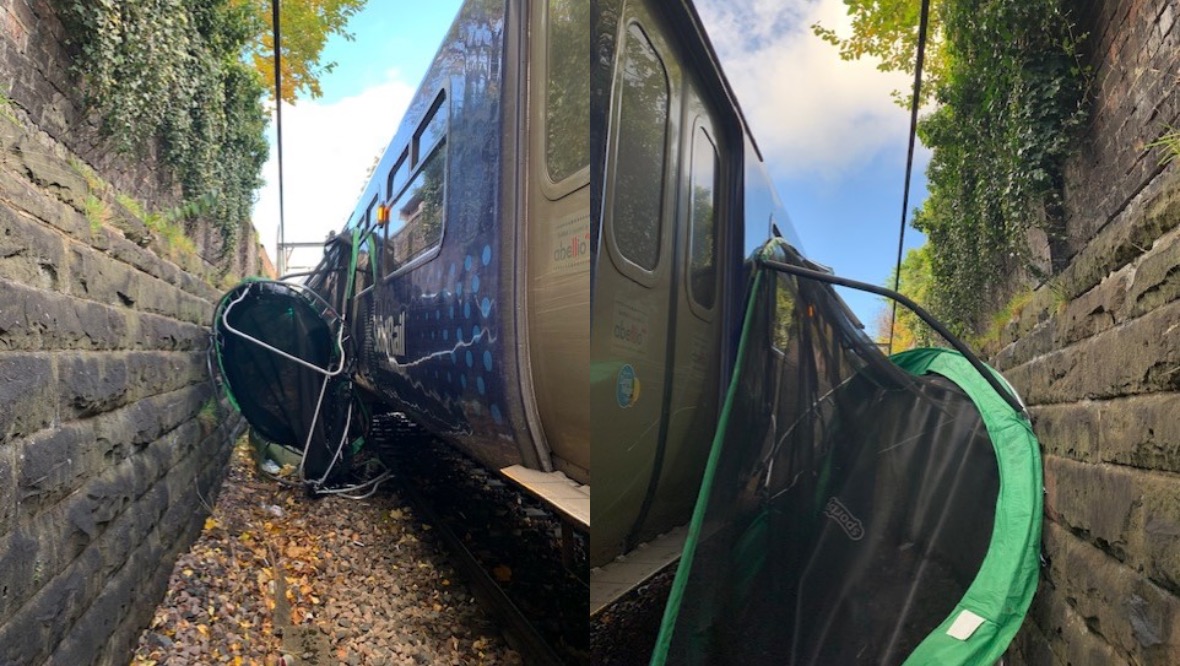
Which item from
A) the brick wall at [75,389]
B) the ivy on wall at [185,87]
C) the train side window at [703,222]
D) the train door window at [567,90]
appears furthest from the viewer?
the ivy on wall at [185,87]

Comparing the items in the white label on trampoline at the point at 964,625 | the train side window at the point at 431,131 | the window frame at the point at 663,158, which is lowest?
the white label on trampoline at the point at 964,625

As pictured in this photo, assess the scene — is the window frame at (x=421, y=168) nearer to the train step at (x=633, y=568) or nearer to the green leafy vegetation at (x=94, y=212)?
the green leafy vegetation at (x=94, y=212)

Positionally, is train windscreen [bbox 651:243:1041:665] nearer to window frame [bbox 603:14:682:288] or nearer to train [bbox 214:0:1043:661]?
train [bbox 214:0:1043:661]

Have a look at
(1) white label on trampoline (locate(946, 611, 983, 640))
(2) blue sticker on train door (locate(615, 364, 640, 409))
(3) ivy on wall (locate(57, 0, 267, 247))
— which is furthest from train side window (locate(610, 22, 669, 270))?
(3) ivy on wall (locate(57, 0, 267, 247))

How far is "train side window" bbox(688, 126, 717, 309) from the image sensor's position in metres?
1.36

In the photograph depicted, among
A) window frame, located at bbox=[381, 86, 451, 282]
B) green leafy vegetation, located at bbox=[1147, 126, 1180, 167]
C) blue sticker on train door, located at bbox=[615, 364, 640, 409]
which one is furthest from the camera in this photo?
window frame, located at bbox=[381, 86, 451, 282]

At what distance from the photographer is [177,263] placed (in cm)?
435

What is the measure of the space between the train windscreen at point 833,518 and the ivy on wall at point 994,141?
34 cm

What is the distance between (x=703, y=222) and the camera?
1.40 metres

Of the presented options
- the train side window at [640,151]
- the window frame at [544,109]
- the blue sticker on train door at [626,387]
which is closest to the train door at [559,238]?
the window frame at [544,109]

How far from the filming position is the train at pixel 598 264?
Answer: 3.69 feet

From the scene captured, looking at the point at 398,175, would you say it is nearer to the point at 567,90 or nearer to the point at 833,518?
the point at 567,90

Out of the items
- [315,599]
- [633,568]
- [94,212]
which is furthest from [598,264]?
[315,599]

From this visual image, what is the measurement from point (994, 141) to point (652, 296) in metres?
1.47
